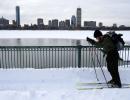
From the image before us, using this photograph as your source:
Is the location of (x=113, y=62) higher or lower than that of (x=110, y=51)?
lower

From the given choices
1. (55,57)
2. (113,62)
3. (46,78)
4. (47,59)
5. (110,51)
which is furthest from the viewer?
(47,59)

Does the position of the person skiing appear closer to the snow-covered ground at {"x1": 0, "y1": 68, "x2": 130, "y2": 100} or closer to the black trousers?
the black trousers

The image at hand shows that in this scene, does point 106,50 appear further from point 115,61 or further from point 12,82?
point 12,82

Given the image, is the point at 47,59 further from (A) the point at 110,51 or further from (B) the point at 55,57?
(A) the point at 110,51

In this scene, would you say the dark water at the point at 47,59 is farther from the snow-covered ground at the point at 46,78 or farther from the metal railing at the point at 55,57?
the snow-covered ground at the point at 46,78

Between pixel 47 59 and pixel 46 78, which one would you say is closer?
pixel 46 78

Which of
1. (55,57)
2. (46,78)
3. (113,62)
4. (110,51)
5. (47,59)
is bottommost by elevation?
(47,59)

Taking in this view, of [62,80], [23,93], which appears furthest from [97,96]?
[62,80]

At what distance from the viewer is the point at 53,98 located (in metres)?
6.68

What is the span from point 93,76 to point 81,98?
4.15m

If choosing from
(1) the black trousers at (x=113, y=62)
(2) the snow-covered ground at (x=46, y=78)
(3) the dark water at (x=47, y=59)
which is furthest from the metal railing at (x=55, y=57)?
(1) the black trousers at (x=113, y=62)

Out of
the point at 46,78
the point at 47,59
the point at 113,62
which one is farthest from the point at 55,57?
the point at 113,62

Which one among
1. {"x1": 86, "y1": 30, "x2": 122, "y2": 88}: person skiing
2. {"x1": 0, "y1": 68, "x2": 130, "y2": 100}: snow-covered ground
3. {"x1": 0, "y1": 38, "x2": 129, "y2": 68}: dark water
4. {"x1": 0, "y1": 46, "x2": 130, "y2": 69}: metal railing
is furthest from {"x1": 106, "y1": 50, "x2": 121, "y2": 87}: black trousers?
{"x1": 0, "y1": 38, "x2": 129, "y2": 68}: dark water

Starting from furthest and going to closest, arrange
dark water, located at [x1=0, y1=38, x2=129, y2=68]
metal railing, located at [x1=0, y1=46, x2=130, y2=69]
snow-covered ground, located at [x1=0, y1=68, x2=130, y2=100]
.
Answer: dark water, located at [x1=0, y1=38, x2=129, y2=68], metal railing, located at [x1=0, y1=46, x2=130, y2=69], snow-covered ground, located at [x1=0, y1=68, x2=130, y2=100]
